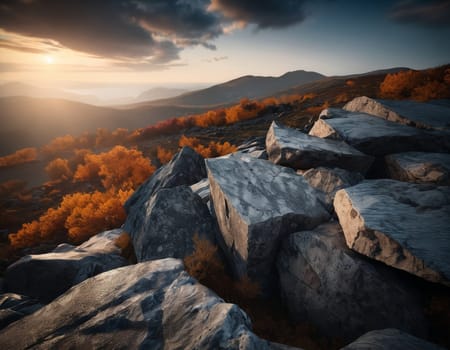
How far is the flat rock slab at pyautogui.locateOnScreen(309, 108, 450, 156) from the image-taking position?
6000 mm

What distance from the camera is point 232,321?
2.40 meters

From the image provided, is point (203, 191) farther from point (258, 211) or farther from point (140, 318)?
point (140, 318)

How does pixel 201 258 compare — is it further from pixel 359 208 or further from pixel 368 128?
pixel 368 128

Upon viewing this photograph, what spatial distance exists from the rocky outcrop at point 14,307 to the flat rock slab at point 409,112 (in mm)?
10288

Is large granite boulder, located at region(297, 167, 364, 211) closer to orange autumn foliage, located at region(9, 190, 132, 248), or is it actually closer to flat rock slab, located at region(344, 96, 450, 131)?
flat rock slab, located at region(344, 96, 450, 131)

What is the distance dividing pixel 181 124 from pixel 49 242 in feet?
79.8

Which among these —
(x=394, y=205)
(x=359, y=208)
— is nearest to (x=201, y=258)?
(x=359, y=208)

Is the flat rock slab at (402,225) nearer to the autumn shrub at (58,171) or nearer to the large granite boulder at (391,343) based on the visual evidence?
the large granite boulder at (391,343)

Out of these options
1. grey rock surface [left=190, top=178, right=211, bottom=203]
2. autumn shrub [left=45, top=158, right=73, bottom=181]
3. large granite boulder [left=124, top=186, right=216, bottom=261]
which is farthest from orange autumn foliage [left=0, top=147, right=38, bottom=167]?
large granite boulder [left=124, top=186, right=216, bottom=261]

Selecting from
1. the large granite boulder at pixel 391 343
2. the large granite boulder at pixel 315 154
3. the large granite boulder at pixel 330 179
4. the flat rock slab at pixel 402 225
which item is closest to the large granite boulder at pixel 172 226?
the large granite boulder at pixel 315 154

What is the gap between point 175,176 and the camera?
852 centimetres

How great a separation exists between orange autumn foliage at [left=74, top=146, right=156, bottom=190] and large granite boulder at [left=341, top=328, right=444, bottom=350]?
43.2 ft

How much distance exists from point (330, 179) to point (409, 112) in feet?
12.8

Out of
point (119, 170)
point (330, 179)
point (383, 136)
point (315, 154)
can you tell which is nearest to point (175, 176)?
point (315, 154)
